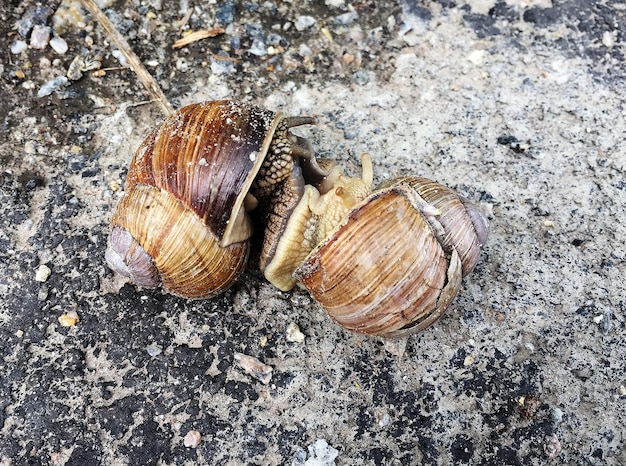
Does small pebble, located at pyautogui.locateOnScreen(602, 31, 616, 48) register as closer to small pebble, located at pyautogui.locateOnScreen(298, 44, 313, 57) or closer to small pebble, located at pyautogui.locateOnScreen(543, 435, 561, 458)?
small pebble, located at pyautogui.locateOnScreen(298, 44, 313, 57)

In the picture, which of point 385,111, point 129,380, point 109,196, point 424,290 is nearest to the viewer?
point 424,290

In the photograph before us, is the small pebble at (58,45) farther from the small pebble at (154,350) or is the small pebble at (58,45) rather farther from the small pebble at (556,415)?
the small pebble at (556,415)

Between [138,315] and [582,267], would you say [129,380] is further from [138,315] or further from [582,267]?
[582,267]

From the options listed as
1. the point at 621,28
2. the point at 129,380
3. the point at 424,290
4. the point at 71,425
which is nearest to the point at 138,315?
the point at 129,380

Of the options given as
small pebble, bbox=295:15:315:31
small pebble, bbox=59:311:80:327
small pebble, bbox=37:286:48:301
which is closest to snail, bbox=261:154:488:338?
small pebble, bbox=59:311:80:327

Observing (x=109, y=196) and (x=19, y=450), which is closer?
(x=19, y=450)

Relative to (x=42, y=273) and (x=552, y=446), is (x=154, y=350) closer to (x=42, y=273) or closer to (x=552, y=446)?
(x=42, y=273)

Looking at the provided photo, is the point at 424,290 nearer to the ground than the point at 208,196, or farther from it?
nearer to the ground
